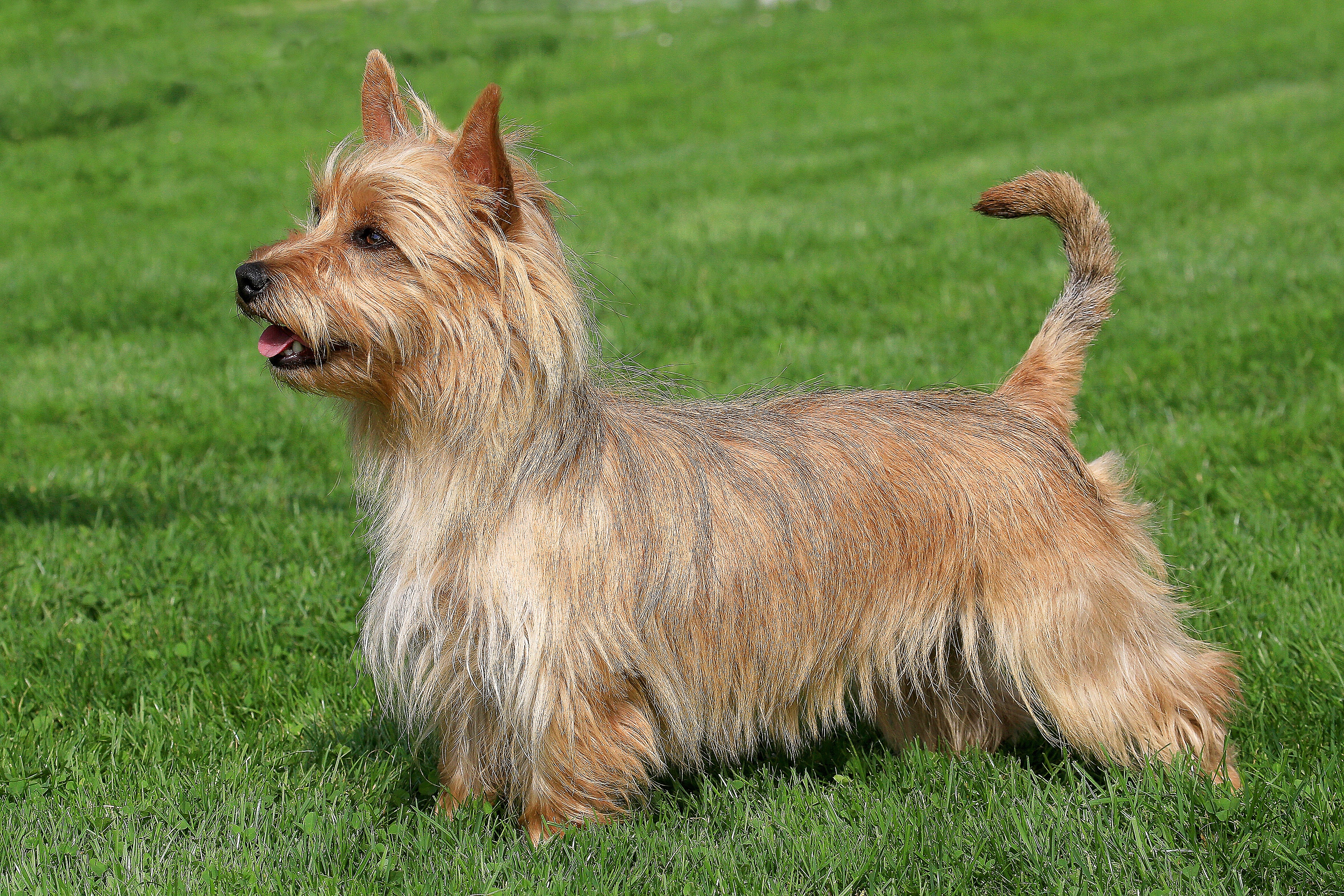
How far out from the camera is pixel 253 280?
2.58 meters

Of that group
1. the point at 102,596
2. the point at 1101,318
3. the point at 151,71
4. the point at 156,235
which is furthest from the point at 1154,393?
the point at 151,71

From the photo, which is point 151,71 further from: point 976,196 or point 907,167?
point 976,196

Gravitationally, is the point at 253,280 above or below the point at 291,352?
above

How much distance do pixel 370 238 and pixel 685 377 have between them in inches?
63.9

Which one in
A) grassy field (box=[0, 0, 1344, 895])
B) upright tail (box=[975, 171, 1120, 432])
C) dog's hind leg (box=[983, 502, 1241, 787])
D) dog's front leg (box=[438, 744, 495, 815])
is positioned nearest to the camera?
grassy field (box=[0, 0, 1344, 895])

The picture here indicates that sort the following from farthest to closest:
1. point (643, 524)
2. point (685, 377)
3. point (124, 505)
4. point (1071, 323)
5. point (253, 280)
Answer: point (124, 505), point (685, 377), point (1071, 323), point (643, 524), point (253, 280)

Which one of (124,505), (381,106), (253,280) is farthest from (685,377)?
(124,505)

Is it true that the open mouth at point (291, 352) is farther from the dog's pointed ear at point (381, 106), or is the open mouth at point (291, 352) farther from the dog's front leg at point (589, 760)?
the dog's front leg at point (589, 760)

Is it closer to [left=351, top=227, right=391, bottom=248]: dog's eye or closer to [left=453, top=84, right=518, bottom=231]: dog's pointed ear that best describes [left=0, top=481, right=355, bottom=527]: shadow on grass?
[left=351, top=227, right=391, bottom=248]: dog's eye

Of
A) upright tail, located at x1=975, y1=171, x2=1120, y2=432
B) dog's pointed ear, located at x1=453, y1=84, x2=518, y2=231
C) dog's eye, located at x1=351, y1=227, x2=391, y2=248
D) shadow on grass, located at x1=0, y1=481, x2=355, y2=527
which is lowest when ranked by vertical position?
shadow on grass, located at x1=0, y1=481, x2=355, y2=527

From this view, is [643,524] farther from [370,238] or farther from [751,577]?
[370,238]

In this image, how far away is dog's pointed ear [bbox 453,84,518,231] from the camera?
2523 mm

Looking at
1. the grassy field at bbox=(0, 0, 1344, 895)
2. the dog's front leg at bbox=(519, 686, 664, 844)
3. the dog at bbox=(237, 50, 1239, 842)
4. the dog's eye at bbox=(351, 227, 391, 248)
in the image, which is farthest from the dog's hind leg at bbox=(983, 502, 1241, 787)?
the dog's eye at bbox=(351, 227, 391, 248)

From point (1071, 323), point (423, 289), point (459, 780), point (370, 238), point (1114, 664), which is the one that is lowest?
point (459, 780)
